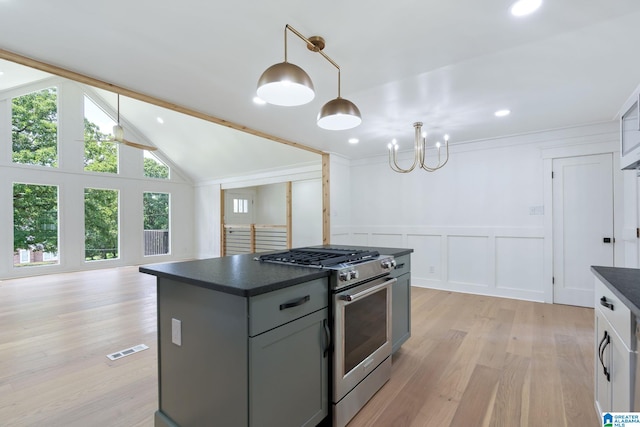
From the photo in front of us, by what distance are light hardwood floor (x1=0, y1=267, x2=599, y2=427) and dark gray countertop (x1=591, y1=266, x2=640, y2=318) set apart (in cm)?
88

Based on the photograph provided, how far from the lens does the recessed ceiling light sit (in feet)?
5.46

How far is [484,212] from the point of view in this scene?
4590 millimetres

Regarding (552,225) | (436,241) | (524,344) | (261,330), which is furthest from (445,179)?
(261,330)

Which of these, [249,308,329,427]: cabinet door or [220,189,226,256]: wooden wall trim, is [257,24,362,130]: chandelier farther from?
[220,189,226,256]: wooden wall trim

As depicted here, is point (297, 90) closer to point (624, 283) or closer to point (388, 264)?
point (388, 264)

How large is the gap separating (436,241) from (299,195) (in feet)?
10.7

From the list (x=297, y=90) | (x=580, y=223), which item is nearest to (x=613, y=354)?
(x=297, y=90)

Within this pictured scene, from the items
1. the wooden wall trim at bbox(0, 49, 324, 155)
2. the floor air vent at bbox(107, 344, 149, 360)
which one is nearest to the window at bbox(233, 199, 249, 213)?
the wooden wall trim at bbox(0, 49, 324, 155)

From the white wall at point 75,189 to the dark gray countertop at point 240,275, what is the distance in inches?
239

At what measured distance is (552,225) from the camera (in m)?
4.09

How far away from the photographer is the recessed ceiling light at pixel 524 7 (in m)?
1.67

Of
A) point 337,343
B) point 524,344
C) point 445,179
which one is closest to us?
point 337,343

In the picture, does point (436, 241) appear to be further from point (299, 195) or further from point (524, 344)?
point (299, 195)

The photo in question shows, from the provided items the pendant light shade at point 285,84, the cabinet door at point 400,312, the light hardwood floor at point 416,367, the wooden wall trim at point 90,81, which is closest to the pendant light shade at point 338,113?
the pendant light shade at point 285,84
